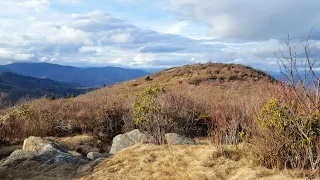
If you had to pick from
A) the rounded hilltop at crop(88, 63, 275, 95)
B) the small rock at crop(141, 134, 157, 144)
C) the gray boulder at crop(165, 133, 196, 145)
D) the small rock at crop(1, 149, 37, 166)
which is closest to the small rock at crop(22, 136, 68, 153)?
the small rock at crop(1, 149, 37, 166)

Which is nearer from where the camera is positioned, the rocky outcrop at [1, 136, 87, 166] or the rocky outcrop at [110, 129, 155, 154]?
the rocky outcrop at [1, 136, 87, 166]

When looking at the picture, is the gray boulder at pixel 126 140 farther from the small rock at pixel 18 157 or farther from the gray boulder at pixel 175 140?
the small rock at pixel 18 157

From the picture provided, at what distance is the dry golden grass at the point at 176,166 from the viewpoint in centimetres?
941

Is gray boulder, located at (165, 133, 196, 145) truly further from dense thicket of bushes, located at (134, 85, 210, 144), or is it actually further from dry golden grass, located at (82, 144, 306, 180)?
dry golden grass, located at (82, 144, 306, 180)

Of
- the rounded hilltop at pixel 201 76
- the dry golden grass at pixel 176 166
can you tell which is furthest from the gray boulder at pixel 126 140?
the rounded hilltop at pixel 201 76

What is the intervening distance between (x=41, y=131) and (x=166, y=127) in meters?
7.65

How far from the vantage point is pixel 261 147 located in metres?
9.71

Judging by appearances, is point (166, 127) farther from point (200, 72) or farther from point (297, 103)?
point (200, 72)

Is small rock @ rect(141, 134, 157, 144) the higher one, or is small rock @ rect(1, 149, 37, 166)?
small rock @ rect(141, 134, 157, 144)

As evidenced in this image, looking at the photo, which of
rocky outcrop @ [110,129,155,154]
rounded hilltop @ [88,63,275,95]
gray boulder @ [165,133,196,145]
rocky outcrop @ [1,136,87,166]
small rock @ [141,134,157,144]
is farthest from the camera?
rounded hilltop @ [88,63,275,95]

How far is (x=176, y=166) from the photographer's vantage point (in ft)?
34.6

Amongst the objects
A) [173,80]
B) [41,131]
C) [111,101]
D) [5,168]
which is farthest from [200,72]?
[5,168]

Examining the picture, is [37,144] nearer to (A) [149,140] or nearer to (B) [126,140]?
(B) [126,140]

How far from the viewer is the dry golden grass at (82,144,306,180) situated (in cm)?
941
